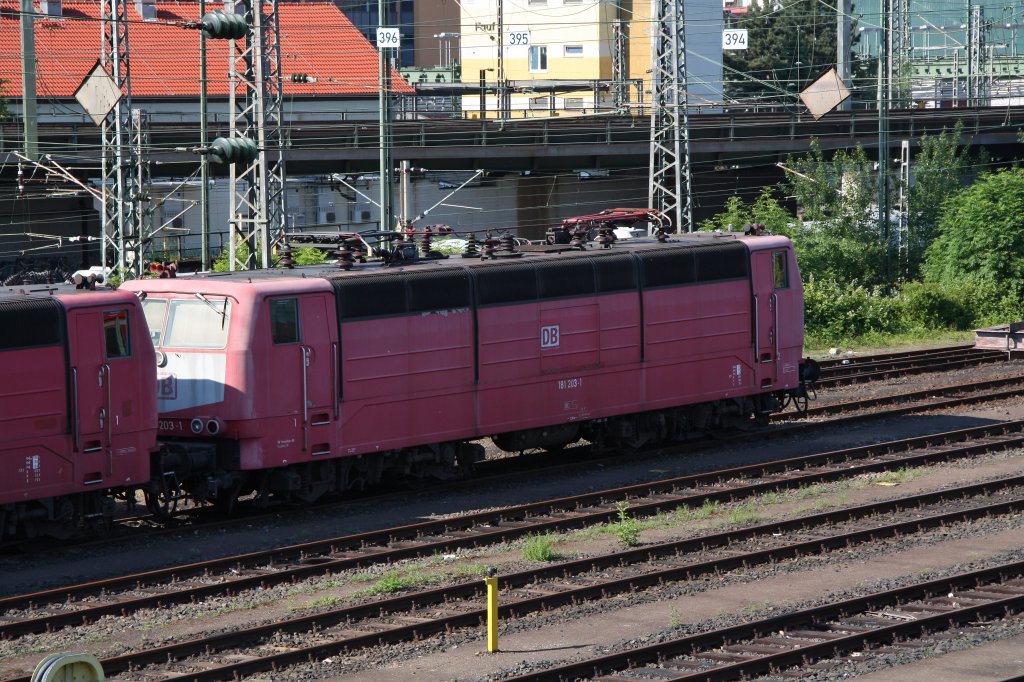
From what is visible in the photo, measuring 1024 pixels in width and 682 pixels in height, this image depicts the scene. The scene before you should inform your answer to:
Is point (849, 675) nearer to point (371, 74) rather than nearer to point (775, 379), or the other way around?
point (775, 379)

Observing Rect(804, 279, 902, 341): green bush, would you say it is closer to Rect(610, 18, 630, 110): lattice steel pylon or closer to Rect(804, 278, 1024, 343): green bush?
Rect(804, 278, 1024, 343): green bush

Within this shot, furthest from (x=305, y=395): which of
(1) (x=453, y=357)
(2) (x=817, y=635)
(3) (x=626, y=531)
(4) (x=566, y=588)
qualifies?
(2) (x=817, y=635)

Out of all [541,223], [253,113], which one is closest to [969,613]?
[253,113]

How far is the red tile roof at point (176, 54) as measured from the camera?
54.6 metres

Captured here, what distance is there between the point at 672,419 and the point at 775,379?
6.79ft

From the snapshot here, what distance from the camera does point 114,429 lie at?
16.7m

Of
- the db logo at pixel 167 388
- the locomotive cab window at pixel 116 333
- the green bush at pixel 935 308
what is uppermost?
the locomotive cab window at pixel 116 333

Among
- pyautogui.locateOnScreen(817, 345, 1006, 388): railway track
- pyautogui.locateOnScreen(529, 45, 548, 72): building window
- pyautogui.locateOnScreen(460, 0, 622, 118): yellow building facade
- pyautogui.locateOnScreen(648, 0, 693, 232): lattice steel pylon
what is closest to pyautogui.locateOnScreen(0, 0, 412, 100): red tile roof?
pyautogui.locateOnScreen(460, 0, 622, 118): yellow building facade

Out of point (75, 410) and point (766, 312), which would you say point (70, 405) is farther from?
point (766, 312)

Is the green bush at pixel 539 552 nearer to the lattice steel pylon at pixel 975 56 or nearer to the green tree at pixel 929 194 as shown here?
the green tree at pixel 929 194

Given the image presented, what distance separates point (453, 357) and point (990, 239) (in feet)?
81.1

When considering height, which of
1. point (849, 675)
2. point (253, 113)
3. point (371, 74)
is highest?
point (371, 74)

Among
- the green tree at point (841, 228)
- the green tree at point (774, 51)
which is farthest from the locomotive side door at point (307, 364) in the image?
the green tree at point (774, 51)

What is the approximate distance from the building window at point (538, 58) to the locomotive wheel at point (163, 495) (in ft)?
204
